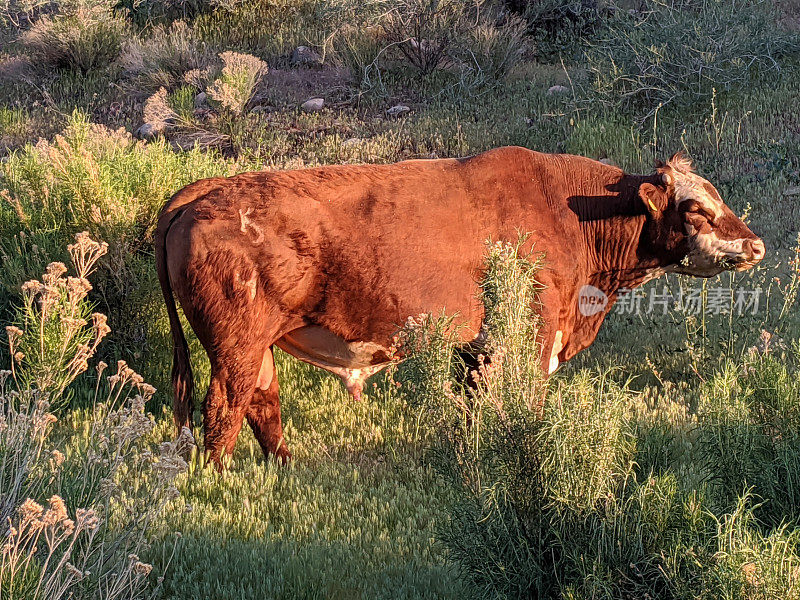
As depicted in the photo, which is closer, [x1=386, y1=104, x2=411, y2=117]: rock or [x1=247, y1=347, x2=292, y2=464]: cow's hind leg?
[x1=247, y1=347, x2=292, y2=464]: cow's hind leg

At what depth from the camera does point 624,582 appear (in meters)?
3.53

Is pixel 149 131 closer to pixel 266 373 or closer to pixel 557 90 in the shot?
pixel 557 90

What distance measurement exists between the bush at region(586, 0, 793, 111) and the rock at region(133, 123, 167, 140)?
650 cm

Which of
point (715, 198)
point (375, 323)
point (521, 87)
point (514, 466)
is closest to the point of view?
point (514, 466)

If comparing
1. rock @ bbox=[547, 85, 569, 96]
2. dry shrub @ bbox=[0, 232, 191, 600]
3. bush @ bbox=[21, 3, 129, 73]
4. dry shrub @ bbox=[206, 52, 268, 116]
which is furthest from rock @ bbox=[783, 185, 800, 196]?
bush @ bbox=[21, 3, 129, 73]

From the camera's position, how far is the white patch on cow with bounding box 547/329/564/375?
21.1 ft

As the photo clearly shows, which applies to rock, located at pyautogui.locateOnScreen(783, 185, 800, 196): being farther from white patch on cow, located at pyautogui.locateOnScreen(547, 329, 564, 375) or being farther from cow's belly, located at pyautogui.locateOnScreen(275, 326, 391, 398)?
cow's belly, located at pyautogui.locateOnScreen(275, 326, 391, 398)

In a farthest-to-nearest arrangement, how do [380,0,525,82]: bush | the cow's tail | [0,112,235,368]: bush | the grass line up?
1. [380,0,525,82]: bush
2. [0,112,235,368]: bush
3. the cow's tail
4. the grass

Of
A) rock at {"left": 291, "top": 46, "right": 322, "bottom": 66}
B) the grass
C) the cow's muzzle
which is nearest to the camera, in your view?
the grass

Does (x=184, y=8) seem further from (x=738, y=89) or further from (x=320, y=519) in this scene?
(x=320, y=519)

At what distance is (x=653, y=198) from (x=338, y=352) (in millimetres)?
2443

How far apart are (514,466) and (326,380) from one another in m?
3.99

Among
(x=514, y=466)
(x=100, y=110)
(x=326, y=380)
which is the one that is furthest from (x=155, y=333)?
(x=100, y=110)

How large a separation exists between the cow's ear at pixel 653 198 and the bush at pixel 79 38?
13765 millimetres
